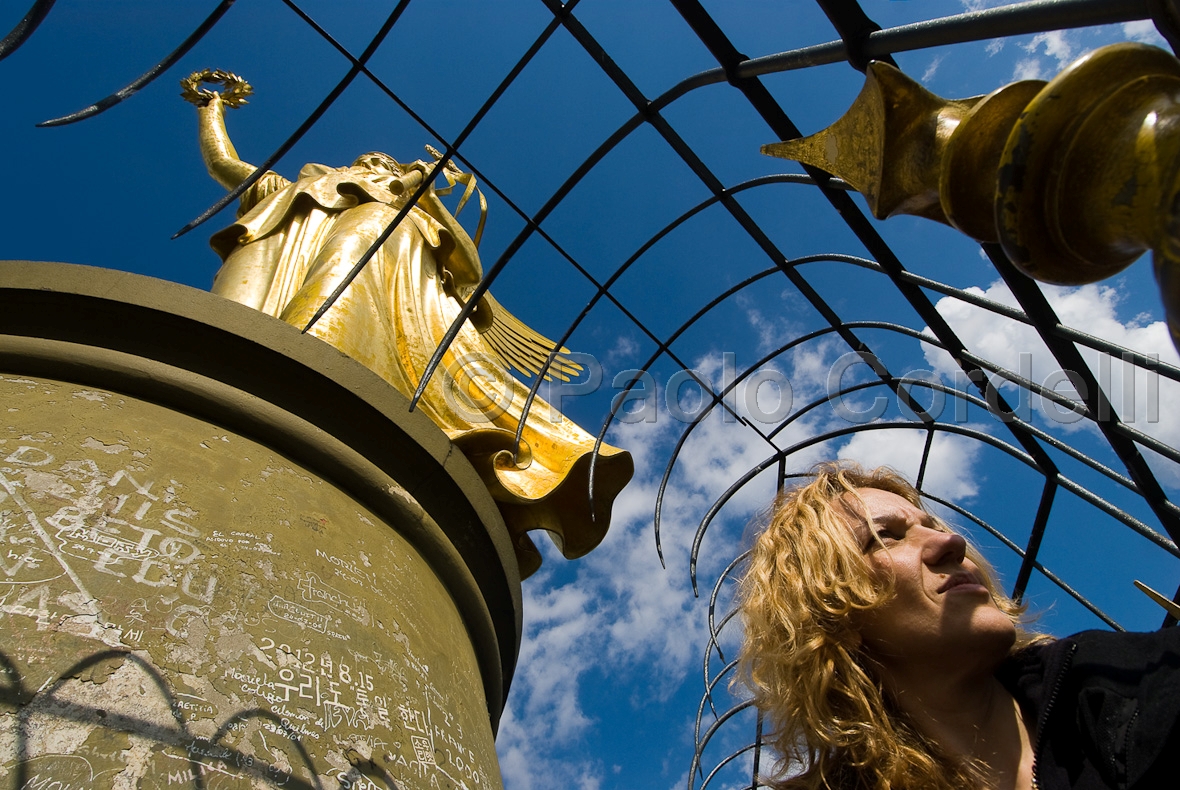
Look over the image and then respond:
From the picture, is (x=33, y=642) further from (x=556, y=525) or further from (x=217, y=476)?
(x=556, y=525)

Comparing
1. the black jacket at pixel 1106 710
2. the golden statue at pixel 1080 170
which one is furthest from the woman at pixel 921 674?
the golden statue at pixel 1080 170

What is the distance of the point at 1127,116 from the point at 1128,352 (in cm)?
189

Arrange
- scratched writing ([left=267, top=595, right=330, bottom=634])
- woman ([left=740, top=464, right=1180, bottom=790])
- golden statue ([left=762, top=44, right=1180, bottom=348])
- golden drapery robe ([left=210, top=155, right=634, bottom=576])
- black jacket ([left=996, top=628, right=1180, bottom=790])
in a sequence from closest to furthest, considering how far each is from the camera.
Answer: golden statue ([left=762, top=44, right=1180, bottom=348]) < black jacket ([left=996, top=628, right=1180, bottom=790]) < woman ([left=740, top=464, right=1180, bottom=790]) < scratched writing ([left=267, top=595, right=330, bottom=634]) < golden drapery robe ([left=210, top=155, right=634, bottom=576])

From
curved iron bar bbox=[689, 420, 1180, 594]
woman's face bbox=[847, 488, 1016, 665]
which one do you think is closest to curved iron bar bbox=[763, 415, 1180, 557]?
curved iron bar bbox=[689, 420, 1180, 594]

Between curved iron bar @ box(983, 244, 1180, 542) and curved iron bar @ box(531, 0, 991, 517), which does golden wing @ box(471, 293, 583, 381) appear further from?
curved iron bar @ box(983, 244, 1180, 542)

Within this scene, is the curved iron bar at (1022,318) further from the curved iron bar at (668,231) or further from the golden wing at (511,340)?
the golden wing at (511,340)

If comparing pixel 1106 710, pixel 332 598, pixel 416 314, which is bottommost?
pixel 1106 710

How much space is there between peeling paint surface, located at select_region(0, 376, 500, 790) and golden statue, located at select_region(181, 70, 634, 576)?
142 centimetres

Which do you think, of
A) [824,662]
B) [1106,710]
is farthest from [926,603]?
[1106,710]

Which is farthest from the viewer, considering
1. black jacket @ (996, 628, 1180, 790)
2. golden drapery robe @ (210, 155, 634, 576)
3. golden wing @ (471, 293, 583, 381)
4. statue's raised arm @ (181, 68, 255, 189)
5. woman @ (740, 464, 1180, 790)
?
statue's raised arm @ (181, 68, 255, 189)

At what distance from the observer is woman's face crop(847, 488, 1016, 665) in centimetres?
180

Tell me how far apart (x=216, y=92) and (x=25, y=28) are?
7338mm

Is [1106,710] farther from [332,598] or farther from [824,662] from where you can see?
[332,598]

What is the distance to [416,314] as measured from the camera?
19.3 feet
